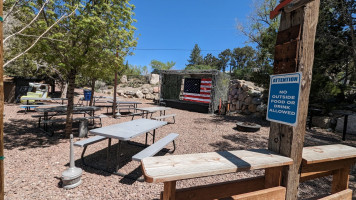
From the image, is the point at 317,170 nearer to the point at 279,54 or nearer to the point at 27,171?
the point at 279,54

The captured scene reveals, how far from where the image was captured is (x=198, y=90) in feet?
45.9

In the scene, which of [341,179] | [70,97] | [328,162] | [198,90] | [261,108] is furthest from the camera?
[198,90]

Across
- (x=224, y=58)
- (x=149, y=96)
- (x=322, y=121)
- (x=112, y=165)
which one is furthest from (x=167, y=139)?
(x=224, y=58)

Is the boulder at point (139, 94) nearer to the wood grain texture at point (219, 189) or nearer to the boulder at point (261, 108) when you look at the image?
the boulder at point (261, 108)

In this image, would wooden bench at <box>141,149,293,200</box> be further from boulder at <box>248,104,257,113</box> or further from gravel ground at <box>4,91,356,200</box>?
boulder at <box>248,104,257,113</box>

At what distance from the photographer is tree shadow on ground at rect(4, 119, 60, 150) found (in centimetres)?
425

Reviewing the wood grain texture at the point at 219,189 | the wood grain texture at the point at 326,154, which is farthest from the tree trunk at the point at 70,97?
the wood grain texture at the point at 326,154

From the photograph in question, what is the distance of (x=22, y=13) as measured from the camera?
12.2 ft

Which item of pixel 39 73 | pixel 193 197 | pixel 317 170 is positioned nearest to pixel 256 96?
pixel 317 170

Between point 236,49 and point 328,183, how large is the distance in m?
50.2

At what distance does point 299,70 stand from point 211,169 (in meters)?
1.11

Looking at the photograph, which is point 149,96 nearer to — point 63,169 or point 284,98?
point 63,169

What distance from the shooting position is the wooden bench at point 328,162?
165 cm

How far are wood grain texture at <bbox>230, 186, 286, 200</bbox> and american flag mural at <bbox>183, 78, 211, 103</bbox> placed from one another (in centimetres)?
1140
